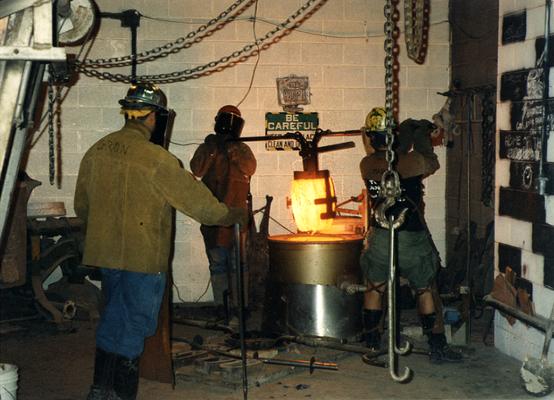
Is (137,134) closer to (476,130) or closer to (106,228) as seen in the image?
(106,228)

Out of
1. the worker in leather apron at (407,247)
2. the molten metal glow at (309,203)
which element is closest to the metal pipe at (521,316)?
the worker in leather apron at (407,247)

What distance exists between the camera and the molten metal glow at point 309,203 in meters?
8.41

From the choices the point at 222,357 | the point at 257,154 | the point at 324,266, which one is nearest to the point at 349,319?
the point at 324,266

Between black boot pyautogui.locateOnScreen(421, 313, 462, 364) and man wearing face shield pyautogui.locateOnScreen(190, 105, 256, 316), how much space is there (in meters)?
2.62

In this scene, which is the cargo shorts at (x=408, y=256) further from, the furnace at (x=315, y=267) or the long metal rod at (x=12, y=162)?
the long metal rod at (x=12, y=162)

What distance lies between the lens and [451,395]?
7012 millimetres

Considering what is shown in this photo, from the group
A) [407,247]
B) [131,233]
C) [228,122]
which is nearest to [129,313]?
[131,233]

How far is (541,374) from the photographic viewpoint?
680 cm

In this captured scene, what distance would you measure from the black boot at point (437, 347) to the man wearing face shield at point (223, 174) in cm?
262

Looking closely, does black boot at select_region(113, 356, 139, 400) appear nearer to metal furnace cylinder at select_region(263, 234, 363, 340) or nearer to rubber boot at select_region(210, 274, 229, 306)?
metal furnace cylinder at select_region(263, 234, 363, 340)

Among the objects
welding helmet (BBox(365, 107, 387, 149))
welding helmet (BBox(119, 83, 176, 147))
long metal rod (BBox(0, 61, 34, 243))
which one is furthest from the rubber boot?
long metal rod (BBox(0, 61, 34, 243))

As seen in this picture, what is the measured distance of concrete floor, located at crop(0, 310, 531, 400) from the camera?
7.05 meters

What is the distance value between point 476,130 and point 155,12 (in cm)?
410

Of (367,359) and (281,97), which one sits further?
(281,97)
